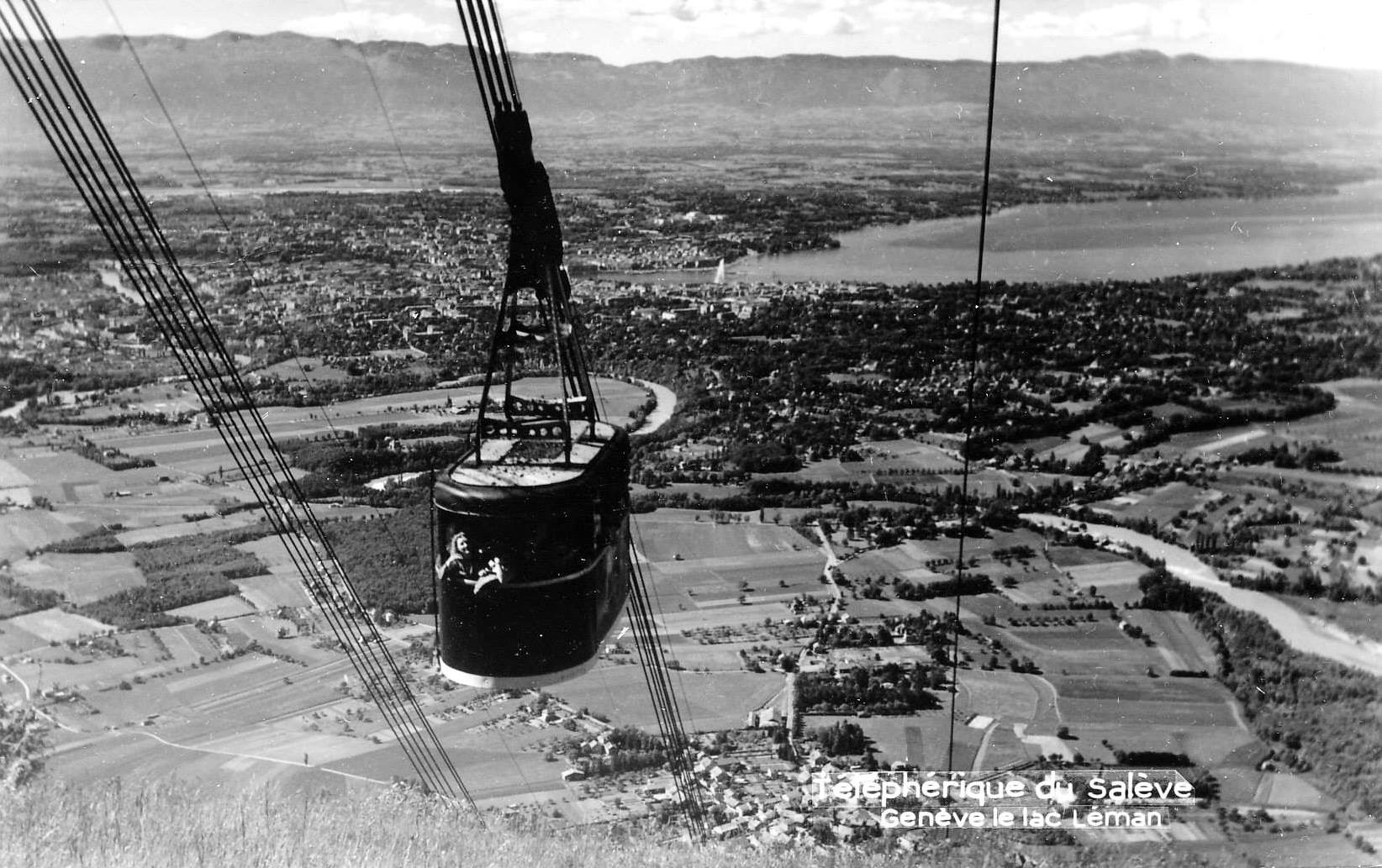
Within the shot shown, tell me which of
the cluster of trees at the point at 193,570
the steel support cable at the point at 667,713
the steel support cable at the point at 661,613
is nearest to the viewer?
the steel support cable at the point at 667,713

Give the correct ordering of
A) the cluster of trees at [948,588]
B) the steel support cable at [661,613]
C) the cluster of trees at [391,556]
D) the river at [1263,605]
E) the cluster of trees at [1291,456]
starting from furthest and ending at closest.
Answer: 1. the cluster of trees at [1291,456]
2. the river at [1263,605]
3. the cluster of trees at [948,588]
4. the cluster of trees at [391,556]
5. the steel support cable at [661,613]

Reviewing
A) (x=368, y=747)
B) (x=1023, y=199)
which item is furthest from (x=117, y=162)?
(x=1023, y=199)

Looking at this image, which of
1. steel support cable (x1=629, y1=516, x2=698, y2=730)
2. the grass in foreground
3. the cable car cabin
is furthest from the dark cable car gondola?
steel support cable (x1=629, y1=516, x2=698, y2=730)

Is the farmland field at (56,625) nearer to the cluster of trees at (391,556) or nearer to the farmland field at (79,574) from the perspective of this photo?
the farmland field at (79,574)

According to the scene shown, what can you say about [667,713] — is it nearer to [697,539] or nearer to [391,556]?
[697,539]

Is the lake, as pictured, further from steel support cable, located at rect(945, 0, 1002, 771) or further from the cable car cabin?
the cable car cabin

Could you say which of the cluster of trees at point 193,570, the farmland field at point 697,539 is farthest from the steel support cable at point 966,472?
the cluster of trees at point 193,570
